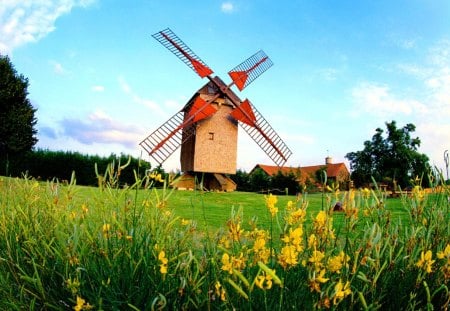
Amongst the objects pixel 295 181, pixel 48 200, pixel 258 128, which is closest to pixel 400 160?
pixel 295 181

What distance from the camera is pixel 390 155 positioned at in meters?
49.6

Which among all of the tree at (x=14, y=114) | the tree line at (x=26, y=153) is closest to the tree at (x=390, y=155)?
the tree line at (x=26, y=153)

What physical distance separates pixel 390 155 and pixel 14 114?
122 ft

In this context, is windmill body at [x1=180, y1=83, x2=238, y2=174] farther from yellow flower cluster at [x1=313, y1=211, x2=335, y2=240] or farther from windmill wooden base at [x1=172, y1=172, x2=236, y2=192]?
yellow flower cluster at [x1=313, y1=211, x2=335, y2=240]

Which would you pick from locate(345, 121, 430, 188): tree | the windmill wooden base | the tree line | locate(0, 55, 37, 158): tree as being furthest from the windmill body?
locate(345, 121, 430, 188): tree

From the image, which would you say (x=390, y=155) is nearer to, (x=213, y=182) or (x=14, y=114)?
(x=213, y=182)

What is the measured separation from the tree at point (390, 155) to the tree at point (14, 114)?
31447mm

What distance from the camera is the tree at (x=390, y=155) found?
47.8 m

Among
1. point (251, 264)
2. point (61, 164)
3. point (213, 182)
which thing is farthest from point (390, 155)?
point (251, 264)

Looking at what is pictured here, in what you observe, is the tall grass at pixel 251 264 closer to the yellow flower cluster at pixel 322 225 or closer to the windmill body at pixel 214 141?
the yellow flower cluster at pixel 322 225

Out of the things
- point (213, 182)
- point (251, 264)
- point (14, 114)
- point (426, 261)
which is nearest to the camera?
point (426, 261)

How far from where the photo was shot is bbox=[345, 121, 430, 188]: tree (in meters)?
47.8

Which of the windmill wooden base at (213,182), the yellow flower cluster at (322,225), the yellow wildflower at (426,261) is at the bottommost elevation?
the yellow wildflower at (426,261)

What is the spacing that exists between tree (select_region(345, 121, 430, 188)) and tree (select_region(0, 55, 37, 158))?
3145cm
